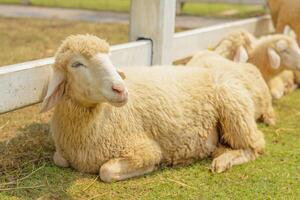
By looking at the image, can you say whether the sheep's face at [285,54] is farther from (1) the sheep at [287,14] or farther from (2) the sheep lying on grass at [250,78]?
(1) the sheep at [287,14]

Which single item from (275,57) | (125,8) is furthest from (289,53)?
(125,8)

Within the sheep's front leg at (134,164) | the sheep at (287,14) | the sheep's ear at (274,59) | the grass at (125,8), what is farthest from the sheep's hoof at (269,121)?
the grass at (125,8)

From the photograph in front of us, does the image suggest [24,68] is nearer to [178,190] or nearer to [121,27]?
[178,190]

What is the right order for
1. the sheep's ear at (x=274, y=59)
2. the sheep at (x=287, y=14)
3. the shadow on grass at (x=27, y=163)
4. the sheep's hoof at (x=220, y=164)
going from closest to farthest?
the shadow on grass at (x=27, y=163) < the sheep's hoof at (x=220, y=164) < the sheep's ear at (x=274, y=59) < the sheep at (x=287, y=14)

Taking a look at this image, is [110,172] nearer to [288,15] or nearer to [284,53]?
[284,53]

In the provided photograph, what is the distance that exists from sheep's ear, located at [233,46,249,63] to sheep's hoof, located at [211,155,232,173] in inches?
60.5

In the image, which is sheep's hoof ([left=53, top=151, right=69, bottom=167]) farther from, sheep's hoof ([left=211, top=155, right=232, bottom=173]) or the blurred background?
the blurred background

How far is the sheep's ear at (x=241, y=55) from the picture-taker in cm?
449

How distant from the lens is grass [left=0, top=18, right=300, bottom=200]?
2.66 metres

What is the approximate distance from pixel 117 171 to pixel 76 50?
0.67 meters

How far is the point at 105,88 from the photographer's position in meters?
2.54

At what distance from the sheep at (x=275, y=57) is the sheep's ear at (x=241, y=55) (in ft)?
0.52

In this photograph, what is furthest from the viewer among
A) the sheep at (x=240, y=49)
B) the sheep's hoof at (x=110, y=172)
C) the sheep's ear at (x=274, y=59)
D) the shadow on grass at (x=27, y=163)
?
the sheep at (x=240, y=49)

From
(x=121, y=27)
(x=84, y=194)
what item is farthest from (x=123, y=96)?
(x=121, y=27)
